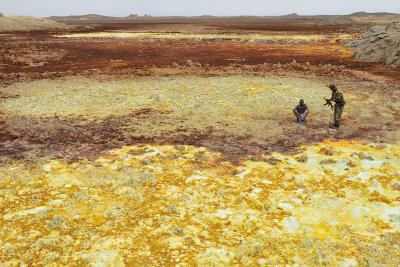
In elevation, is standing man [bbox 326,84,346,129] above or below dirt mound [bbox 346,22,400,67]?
below

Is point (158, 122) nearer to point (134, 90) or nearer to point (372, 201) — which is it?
point (134, 90)

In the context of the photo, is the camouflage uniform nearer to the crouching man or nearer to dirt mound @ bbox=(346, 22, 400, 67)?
the crouching man

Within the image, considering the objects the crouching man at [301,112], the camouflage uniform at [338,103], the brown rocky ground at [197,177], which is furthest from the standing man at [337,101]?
the crouching man at [301,112]

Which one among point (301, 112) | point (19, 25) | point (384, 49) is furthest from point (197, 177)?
point (19, 25)

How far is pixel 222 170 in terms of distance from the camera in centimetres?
864

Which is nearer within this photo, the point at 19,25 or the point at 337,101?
the point at 337,101

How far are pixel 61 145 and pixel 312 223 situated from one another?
8.20m

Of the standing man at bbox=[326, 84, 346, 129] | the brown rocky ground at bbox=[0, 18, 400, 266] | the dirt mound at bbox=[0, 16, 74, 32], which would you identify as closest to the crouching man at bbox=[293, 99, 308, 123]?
the brown rocky ground at bbox=[0, 18, 400, 266]

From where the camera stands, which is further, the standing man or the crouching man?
the crouching man

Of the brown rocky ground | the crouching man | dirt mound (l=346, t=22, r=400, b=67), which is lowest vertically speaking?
the brown rocky ground

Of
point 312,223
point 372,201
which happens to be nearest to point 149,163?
point 312,223

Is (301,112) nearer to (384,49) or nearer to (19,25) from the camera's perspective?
(384,49)

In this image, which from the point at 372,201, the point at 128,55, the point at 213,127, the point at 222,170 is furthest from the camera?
the point at 128,55

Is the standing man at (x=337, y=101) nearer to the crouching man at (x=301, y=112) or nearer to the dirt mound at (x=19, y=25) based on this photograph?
the crouching man at (x=301, y=112)
